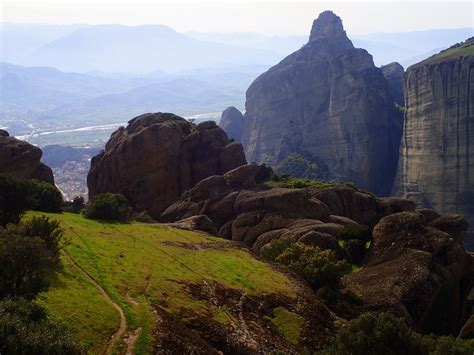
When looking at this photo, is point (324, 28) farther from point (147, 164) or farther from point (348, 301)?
point (348, 301)

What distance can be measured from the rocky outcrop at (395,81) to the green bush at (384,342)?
146827mm

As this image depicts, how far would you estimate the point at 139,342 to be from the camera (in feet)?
63.9

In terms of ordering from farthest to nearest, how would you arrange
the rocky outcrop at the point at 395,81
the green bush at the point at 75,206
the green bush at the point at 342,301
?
the rocky outcrop at the point at 395,81 < the green bush at the point at 75,206 < the green bush at the point at 342,301

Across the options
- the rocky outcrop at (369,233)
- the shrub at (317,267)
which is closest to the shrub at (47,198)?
the rocky outcrop at (369,233)

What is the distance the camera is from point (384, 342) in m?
20.4

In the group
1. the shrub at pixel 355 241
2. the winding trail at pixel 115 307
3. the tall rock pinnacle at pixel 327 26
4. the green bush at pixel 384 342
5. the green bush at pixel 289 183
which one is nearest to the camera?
the winding trail at pixel 115 307

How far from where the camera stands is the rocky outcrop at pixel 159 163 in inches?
2562

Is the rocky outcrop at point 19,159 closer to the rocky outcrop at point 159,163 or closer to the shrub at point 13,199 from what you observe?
the rocky outcrop at point 159,163

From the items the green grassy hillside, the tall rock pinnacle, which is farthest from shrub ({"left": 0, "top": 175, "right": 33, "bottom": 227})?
the tall rock pinnacle

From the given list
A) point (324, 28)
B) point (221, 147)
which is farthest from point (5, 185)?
point (324, 28)

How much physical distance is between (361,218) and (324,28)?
131m

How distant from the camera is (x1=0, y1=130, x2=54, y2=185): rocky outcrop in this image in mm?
53156

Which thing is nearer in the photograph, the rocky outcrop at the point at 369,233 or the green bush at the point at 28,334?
the green bush at the point at 28,334

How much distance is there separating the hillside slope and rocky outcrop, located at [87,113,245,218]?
2913 centimetres
